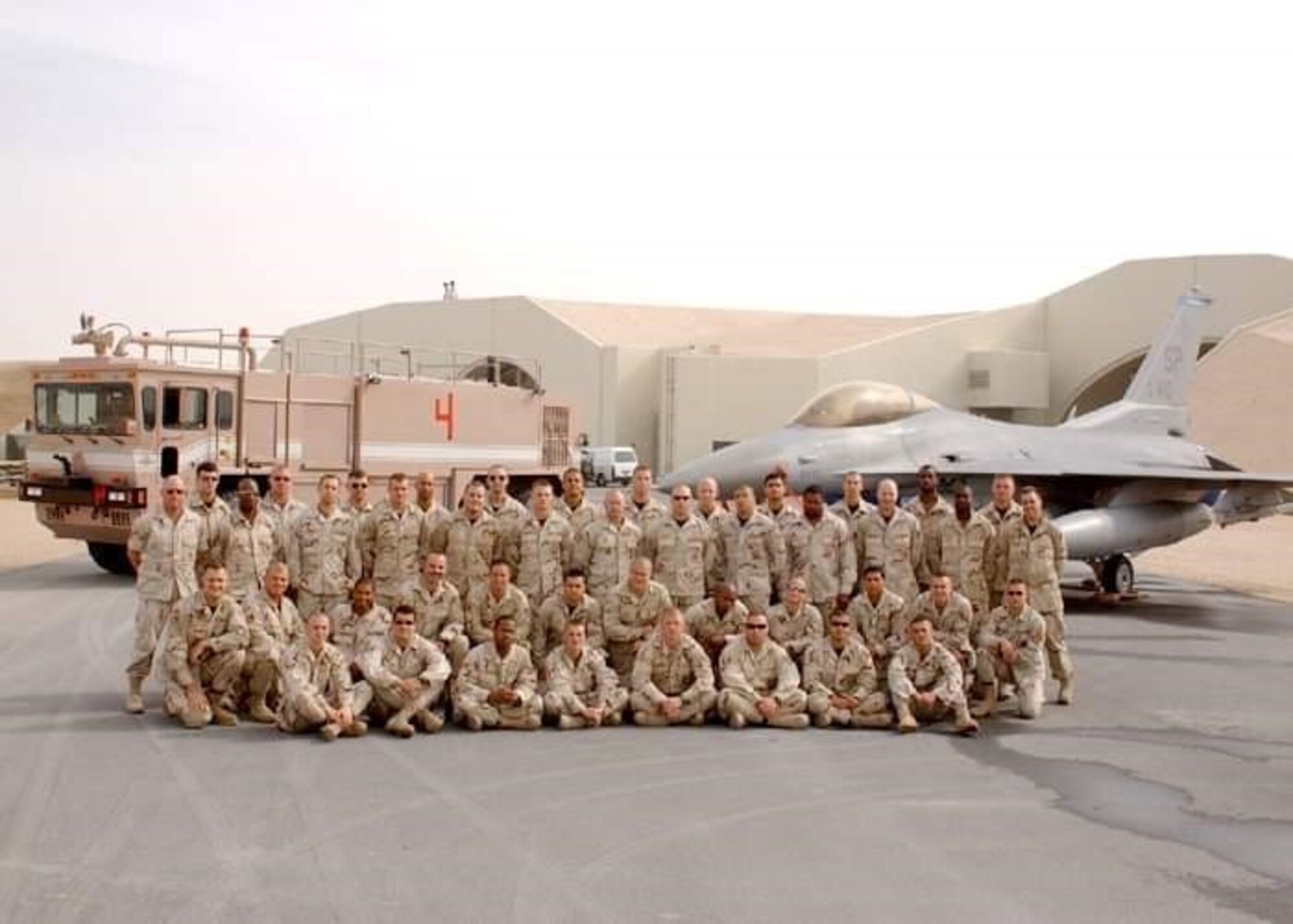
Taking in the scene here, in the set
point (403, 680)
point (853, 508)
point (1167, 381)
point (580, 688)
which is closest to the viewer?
point (403, 680)

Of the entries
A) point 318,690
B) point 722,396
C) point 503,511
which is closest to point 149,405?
point 503,511

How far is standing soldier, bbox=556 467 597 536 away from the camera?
10.6 m

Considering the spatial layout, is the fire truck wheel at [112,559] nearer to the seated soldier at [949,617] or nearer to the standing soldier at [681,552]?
the standing soldier at [681,552]

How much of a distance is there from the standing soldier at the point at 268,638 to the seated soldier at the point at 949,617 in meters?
4.33

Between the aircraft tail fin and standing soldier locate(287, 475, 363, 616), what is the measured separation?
1410 cm

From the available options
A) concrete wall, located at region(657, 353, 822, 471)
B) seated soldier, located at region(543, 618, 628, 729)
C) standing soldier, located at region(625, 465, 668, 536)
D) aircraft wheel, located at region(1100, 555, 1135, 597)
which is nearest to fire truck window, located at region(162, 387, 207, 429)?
standing soldier, located at region(625, 465, 668, 536)

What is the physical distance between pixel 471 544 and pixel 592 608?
124cm

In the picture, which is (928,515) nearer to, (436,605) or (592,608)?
(592,608)

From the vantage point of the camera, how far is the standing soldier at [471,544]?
33.9 ft

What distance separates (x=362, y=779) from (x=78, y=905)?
2186mm

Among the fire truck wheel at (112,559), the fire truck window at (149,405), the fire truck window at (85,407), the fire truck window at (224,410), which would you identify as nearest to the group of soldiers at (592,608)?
the fire truck window at (149,405)

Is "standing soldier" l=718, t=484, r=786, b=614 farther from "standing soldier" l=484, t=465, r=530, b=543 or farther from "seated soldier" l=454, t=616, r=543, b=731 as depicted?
"seated soldier" l=454, t=616, r=543, b=731

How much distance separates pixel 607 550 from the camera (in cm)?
1044

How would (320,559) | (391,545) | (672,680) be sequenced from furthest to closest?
(391,545) → (320,559) → (672,680)
